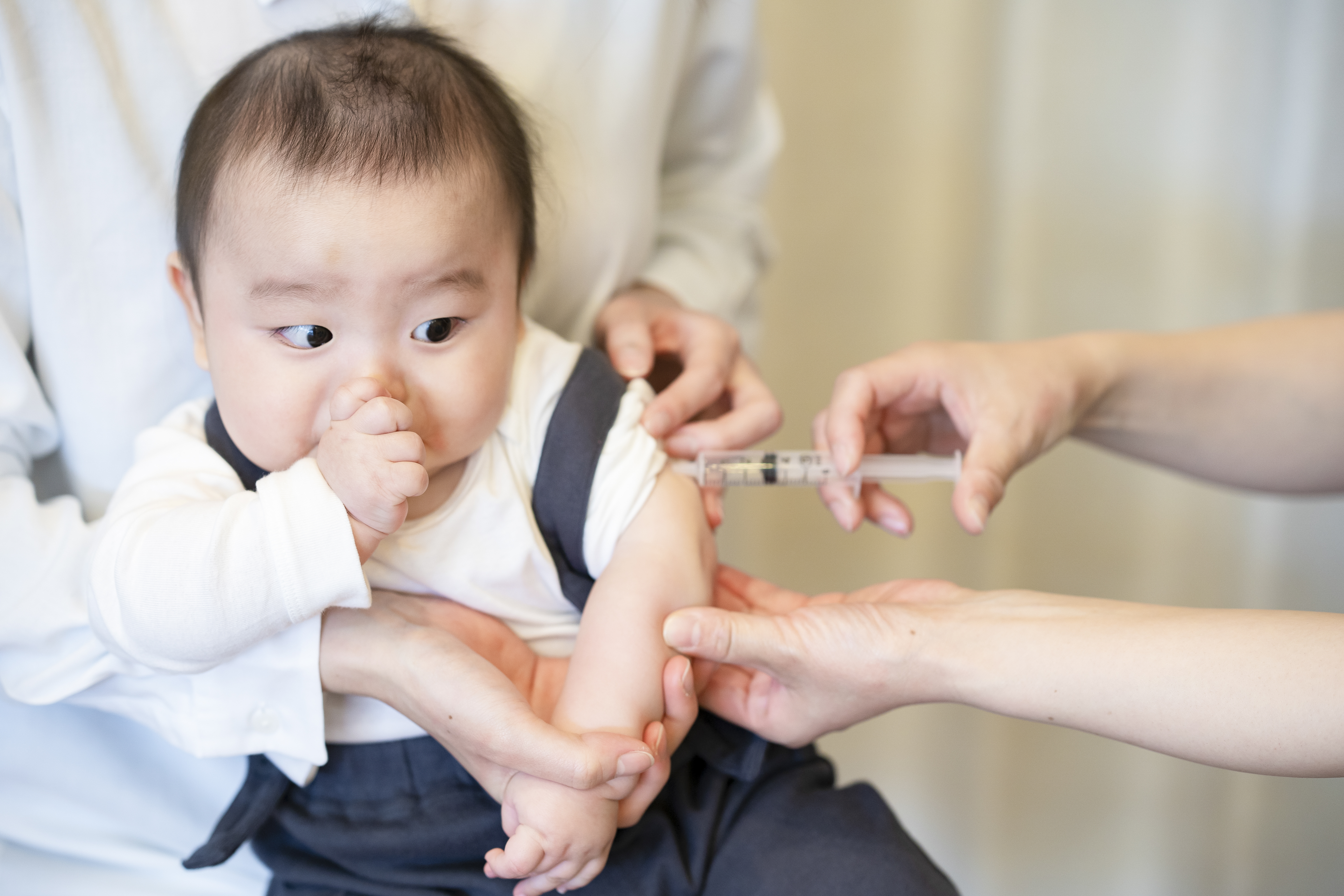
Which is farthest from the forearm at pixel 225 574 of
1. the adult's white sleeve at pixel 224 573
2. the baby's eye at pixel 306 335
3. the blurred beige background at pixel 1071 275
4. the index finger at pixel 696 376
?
the blurred beige background at pixel 1071 275

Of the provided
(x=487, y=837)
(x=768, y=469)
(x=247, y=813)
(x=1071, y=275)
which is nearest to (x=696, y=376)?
(x=768, y=469)

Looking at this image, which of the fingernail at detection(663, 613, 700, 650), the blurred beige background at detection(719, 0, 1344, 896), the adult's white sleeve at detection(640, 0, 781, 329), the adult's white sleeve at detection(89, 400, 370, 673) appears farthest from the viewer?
the blurred beige background at detection(719, 0, 1344, 896)

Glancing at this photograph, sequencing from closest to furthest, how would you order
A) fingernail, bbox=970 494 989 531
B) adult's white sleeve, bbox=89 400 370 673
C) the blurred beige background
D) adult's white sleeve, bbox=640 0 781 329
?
adult's white sleeve, bbox=89 400 370 673, fingernail, bbox=970 494 989 531, adult's white sleeve, bbox=640 0 781 329, the blurred beige background

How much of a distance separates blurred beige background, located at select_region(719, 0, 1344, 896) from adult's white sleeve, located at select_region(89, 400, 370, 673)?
4.23 feet

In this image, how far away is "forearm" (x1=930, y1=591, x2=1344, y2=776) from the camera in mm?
773

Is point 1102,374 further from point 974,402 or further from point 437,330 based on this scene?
point 437,330

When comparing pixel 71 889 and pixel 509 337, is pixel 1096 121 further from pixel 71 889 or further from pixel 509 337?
pixel 71 889

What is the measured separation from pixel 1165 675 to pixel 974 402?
364mm

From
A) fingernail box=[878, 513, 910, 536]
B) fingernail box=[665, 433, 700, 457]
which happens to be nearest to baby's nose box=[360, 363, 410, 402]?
fingernail box=[665, 433, 700, 457]

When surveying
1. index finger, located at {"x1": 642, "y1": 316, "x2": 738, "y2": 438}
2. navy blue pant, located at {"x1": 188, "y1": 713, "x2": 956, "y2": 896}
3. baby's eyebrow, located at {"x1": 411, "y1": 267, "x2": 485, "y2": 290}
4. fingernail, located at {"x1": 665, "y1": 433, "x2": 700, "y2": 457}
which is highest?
baby's eyebrow, located at {"x1": 411, "y1": 267, "x2": 485, "y2": 290}

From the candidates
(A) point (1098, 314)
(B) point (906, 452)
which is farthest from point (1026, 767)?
(B) point (906, 452)

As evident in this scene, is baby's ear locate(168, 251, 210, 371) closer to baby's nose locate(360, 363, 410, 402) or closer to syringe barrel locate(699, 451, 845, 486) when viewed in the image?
baby's nose locate(360, 363, 410, 402)

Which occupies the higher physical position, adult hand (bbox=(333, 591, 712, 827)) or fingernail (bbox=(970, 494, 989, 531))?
fingernail (bbox=(970, 494, 989, 531))

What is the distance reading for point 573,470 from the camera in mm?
914
